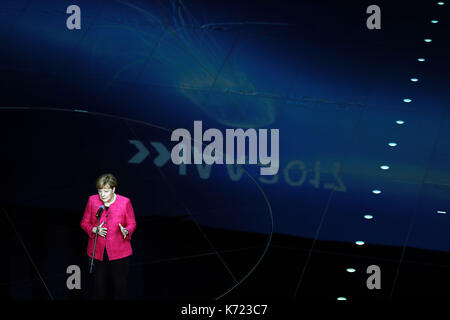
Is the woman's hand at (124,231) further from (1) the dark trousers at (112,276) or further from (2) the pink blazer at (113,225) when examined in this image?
(1) the dark trousers at (112,276)

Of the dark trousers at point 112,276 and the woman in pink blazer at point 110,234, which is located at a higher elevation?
the woman in pink blazer at point 110,234

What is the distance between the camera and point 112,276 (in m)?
6.67

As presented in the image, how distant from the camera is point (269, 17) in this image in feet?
39.3

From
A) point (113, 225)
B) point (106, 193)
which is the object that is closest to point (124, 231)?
point (113, 225)

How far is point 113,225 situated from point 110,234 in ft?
0.23

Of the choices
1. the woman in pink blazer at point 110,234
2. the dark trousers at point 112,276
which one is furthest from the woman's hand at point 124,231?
the dark trousers at point 112,276

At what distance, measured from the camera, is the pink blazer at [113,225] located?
257 inches

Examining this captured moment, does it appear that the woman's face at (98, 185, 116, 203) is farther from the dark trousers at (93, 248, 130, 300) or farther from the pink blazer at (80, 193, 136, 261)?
the dark trousers at (93, 248, 130, 300)

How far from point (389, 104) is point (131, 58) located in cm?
340

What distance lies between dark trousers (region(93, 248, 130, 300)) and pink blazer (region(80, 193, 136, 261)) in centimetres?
6
